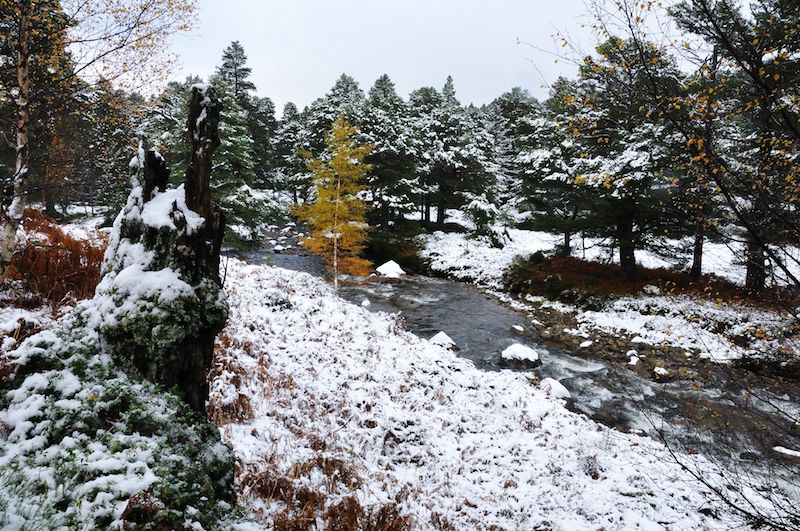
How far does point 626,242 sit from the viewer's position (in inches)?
671

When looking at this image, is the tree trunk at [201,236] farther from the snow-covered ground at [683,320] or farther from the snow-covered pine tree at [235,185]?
the snow-covered pine tree at [235,185]

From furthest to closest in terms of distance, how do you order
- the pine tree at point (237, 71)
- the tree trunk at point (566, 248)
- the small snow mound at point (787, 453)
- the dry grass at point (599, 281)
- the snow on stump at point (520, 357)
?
the pine tree at point (237, 71) < the tree trunk at point (566, 248) < the dry grass at point (599, 281) < the snow on stump at point (520, 357) < the small snow mound at point (787, 453)

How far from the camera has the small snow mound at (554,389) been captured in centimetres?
989

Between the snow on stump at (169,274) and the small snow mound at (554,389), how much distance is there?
838cm

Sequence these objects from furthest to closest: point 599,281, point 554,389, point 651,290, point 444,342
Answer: point 599,281
point 651,290
point 444,342
point 554,389

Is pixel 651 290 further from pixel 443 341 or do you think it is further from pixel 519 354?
pixel 443 341

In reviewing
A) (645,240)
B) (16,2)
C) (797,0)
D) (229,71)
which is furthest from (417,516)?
(229,71)

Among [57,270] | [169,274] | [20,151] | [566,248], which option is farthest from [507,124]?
[169,274]

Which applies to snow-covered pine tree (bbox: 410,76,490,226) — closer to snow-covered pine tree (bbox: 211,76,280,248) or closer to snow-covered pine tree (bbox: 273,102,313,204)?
snow-covered pine tree (bbox: 211,76,280,248)

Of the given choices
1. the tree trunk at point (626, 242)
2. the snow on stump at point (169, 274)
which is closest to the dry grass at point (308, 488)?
the snow on stump at point (169, 274)

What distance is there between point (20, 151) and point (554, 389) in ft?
37.9

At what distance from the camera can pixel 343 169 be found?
18.0 meters

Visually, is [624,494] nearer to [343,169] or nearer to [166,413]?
[166,413]

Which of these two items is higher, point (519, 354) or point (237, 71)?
point (237, 71)
